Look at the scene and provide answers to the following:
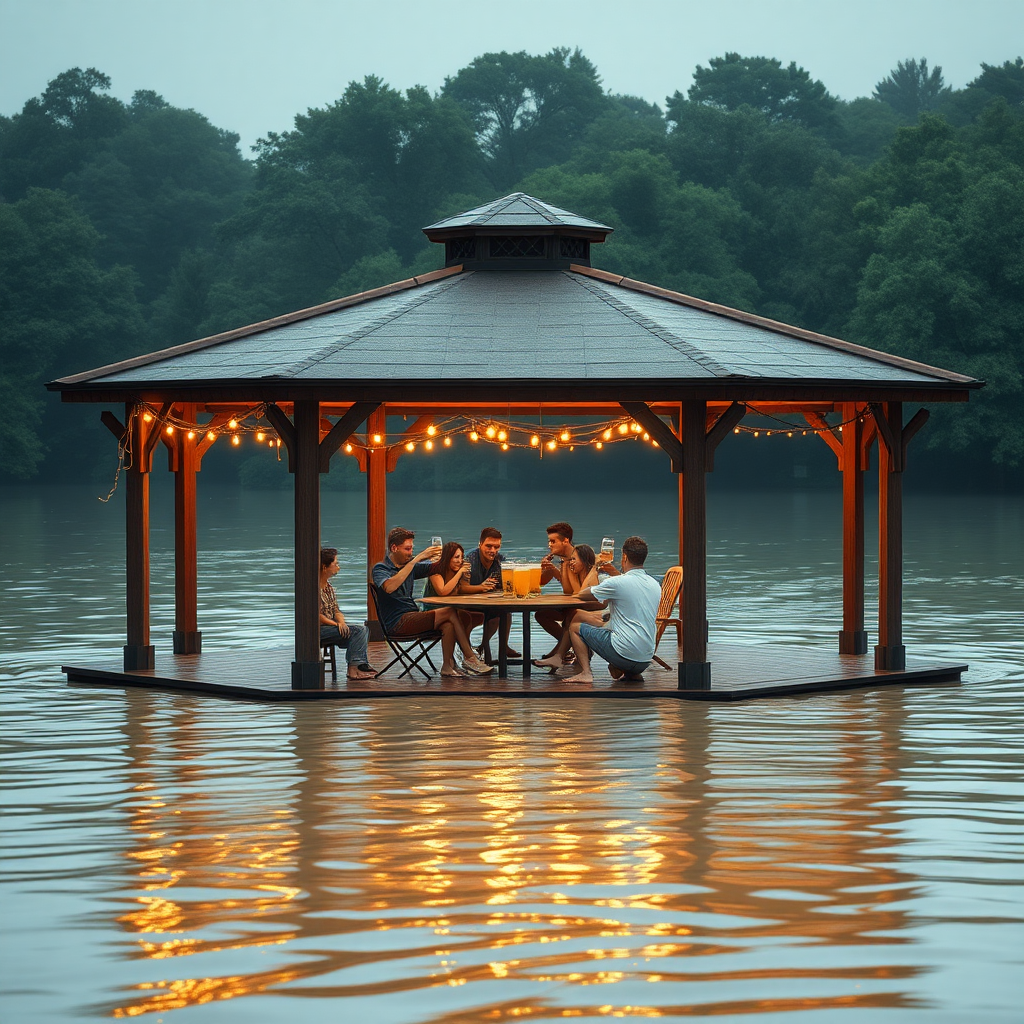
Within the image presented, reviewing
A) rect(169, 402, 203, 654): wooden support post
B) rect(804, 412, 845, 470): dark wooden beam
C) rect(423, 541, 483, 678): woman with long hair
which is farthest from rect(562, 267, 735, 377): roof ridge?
rect(169, 402, 203, 654): wooden support post

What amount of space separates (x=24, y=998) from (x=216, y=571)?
21.1 meters

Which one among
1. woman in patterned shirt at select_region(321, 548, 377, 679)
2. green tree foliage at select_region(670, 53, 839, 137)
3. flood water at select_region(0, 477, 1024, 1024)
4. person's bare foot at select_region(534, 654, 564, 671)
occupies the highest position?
green tree foliage at select_region(670, 53, 839, 137)

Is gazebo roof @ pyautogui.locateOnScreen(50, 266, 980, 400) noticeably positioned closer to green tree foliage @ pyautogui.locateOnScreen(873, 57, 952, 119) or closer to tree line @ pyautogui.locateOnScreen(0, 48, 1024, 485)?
tree line @ pyautogui.locateOnScreen(0, 48, 1024, 485)

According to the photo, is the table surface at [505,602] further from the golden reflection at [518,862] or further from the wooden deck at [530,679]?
the golden reflection at [518,862]

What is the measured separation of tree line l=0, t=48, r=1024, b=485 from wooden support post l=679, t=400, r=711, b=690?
40619 millimetres

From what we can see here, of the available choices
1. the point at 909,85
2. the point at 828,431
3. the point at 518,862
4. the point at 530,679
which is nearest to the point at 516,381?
the point at 530,679

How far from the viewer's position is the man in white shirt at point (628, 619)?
42.5ft

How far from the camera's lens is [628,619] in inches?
516

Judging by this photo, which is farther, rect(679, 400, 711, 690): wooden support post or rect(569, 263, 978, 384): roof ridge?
rect(569, 263, 978, 384): roof ridge

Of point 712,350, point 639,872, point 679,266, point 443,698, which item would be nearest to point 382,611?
point 443,698

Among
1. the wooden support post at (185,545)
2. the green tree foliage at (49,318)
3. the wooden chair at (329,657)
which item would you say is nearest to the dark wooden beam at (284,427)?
the wooden chair at (329,657)

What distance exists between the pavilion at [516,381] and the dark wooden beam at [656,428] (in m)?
0.01

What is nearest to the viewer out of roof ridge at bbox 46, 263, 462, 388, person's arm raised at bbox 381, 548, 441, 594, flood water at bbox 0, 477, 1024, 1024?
flood water at bbox 0, 477, 1024, 1024

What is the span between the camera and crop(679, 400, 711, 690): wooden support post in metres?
13.1
